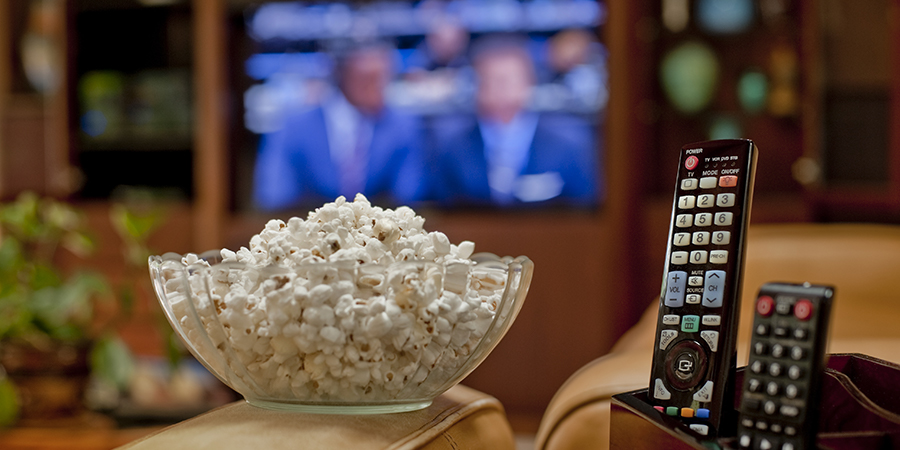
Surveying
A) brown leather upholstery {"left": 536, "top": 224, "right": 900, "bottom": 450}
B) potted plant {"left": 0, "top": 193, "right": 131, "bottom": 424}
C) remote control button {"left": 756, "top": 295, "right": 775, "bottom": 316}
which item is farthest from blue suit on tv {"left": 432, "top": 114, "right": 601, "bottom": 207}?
remote control button {"left": 756, "top": 295, "right": 775, "bottom": 316}

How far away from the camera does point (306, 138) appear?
262 cm

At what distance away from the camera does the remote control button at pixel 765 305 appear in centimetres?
39

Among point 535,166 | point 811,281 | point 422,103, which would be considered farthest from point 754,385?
point 422,103

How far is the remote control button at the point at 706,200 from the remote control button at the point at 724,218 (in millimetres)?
12

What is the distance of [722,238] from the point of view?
1.60 ft

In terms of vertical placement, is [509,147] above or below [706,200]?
above

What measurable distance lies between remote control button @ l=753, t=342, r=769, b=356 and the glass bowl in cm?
19

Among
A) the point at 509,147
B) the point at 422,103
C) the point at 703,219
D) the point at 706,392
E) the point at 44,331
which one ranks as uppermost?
the point at 422,103

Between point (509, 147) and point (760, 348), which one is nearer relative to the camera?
point (760, 348)

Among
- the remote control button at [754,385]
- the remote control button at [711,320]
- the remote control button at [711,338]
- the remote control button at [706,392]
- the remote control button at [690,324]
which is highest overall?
the remote control button at [711,320]

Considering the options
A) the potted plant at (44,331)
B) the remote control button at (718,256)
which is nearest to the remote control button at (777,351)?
the remote control button at (718,256)

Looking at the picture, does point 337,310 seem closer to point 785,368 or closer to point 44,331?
point 785,368

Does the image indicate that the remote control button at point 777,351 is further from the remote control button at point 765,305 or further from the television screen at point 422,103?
the television screen at point 422,103

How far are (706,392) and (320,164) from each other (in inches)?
88.8
